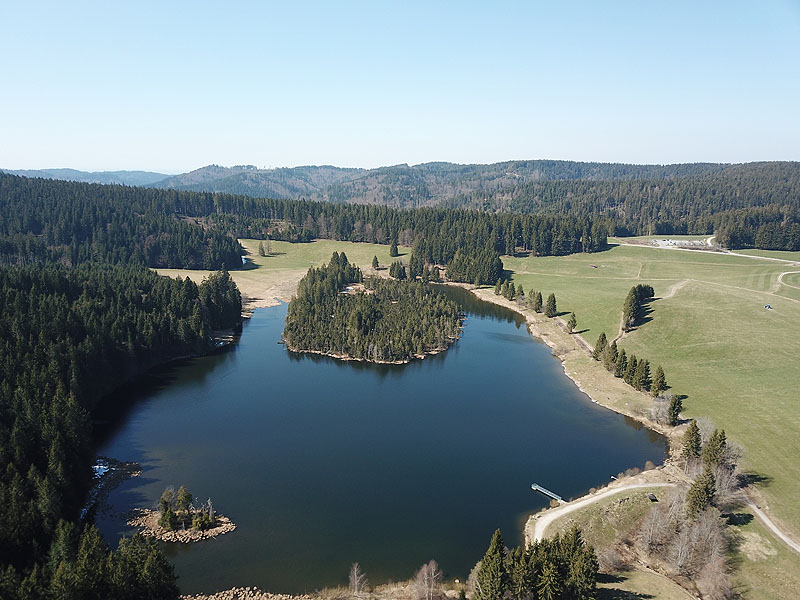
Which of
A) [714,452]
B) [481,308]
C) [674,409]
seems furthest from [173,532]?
[481,308]

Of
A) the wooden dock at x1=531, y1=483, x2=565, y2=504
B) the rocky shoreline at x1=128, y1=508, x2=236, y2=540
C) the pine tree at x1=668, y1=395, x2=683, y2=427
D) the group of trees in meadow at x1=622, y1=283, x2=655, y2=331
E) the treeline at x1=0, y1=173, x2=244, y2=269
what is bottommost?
the rocky shoreline at x1=128, y1=508, x2=236, y2=540

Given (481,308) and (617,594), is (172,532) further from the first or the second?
(481,308)

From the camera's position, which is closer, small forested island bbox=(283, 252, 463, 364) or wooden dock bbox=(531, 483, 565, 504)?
wooden dock bbox=(531, 483, 565, 504)

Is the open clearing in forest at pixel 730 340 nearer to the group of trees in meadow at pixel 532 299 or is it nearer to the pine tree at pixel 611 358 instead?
Result: the group of trees in meadow at pixel 532 299

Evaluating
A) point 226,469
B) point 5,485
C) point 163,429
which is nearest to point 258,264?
point 163,429

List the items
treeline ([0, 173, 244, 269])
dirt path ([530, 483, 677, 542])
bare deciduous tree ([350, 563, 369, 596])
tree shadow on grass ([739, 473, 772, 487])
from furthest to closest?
treeline ([0, 173, 244, 269]) → tree shadow on grass ([739, 473, 772, 487]) → dirt path ([530, 483, 677, 542]) → bare deciduous tree ([350, 563, 369, 596])

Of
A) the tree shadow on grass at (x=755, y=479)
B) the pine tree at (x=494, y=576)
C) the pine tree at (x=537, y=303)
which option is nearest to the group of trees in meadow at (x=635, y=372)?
the tree shadow on grass at (x=755, y=479)

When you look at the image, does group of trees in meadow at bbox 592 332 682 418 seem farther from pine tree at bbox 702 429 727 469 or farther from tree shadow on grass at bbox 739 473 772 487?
pine tree at bbox 702 429 727 469

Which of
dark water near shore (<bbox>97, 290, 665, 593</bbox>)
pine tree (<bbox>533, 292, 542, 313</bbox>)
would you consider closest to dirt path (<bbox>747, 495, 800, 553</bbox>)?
dark water near shore (<bbox>97, 290, 665, 593</bbox>)
